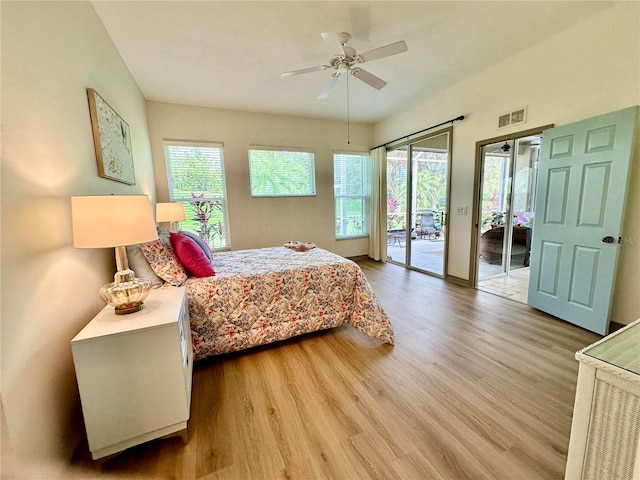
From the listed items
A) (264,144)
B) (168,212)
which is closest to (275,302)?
(168,212)

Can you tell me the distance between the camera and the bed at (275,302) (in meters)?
2.00

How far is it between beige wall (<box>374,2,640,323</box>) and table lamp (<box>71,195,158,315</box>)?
12.0 ft

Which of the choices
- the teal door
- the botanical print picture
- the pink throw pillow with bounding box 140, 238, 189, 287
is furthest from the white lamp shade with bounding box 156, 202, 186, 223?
the teal door

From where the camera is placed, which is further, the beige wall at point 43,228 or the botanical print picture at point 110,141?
the botanical print picture at point 110,141

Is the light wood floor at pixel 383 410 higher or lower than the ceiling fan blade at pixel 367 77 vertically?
lower

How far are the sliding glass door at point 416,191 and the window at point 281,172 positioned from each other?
160 cm

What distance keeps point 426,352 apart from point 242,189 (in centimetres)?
356

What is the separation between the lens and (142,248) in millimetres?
1916

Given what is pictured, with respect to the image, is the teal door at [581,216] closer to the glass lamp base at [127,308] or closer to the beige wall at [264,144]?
the beige wall at [264,144]

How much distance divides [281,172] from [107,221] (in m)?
3.54

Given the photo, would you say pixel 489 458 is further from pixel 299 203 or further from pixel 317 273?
pixel 299 203

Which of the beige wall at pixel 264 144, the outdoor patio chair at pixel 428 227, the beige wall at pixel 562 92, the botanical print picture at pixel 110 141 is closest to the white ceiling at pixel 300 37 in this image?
Result: the beige wall at pixel 562 92

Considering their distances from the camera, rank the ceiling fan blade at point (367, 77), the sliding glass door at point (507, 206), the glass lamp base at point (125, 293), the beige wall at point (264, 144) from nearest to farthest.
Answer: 1. the glass lamp base at point (125, 293)
2. the ceiling fan blade at point (367, 77)
3. the beige wall at point (264, 144)
4. the sliding glass door at point (507, 206)

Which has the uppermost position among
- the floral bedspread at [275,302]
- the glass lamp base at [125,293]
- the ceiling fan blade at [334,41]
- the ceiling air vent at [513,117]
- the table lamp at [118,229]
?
the ceiling fan blade at [334,41]
